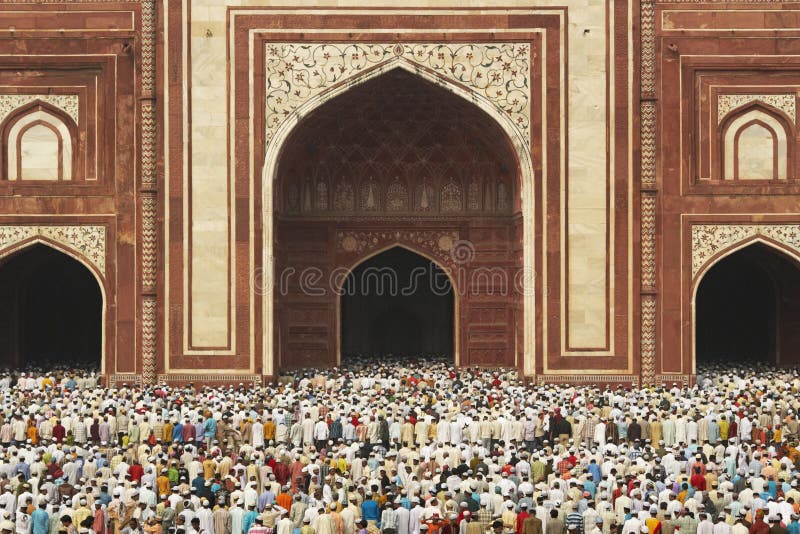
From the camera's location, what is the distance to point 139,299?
22328 mm

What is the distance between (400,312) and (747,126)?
11254mm

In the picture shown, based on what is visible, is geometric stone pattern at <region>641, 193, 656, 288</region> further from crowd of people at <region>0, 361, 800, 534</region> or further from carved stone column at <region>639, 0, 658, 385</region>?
crowd of people at <region>0, 361, 800, 534</region>

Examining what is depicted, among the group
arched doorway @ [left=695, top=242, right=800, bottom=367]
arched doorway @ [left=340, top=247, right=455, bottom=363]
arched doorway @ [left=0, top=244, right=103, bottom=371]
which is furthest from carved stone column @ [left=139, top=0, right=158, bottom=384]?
arched doorway @ [left=695, top=242, right=800, bottom=367]

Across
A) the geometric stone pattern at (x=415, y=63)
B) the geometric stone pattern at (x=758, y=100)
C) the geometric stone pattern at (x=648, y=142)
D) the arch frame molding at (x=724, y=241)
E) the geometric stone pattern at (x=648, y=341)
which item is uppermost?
the geometric stone pattern at (x=415, y=63)

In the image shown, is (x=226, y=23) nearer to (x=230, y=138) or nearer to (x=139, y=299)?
(x=230, y=138)

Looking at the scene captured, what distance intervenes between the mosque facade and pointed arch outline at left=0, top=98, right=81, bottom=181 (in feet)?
0.14

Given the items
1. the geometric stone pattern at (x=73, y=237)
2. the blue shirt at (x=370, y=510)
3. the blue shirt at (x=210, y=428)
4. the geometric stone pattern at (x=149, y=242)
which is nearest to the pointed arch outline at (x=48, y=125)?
the geometric stone pattern at (x=73, y=237)

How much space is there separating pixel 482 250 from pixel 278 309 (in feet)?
15.9

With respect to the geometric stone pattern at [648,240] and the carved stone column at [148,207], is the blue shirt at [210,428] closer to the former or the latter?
the carved stone column at [148,207]

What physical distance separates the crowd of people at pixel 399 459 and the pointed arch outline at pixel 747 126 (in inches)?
165

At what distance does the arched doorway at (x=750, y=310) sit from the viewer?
2533 centimetres

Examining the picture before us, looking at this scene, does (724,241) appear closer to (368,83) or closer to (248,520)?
(368,83)

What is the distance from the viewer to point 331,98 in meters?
22.6

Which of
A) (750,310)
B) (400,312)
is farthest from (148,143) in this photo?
(750,310)
